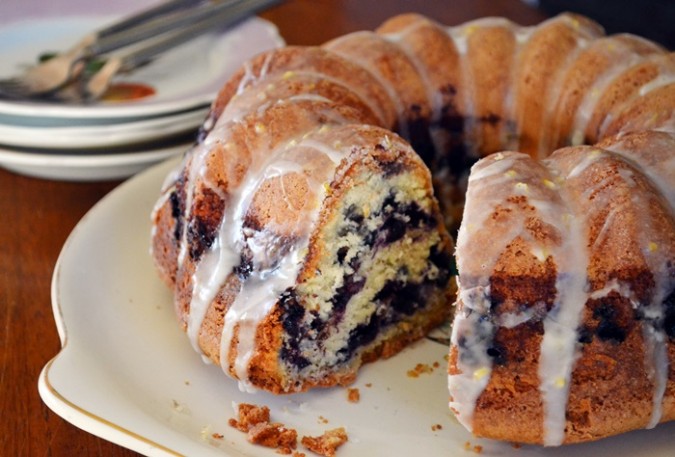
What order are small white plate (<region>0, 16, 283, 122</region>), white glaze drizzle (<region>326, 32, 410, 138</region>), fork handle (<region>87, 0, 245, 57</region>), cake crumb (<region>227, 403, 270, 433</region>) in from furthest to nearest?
fork handle (<region>87, 0, 245, 57</region>) < small white plate (<region>0, 16, 283, 122</region>) < white glaze drizzle (<region>326, 32, 410, 138</region>) < cake crumb (<region>227, 403, 270, 433</region>)

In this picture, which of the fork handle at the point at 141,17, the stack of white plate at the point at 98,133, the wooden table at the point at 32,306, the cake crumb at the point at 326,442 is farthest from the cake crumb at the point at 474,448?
the fork handle at the point at 141,17

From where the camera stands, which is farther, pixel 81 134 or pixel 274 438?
pixel 81 134

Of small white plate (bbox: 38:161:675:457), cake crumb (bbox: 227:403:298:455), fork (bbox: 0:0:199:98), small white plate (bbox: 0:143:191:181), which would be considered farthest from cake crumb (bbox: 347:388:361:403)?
fork (bbox: 0:0:199:98)

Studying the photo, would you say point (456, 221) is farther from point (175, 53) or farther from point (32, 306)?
point (175, 53)

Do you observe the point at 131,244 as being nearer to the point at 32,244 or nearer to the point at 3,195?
the point at 32,244

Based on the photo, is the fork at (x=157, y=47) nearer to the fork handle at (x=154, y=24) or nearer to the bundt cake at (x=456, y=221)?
the fork handle at (x=154, y=24)

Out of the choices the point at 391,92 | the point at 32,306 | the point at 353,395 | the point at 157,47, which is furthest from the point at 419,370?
the point at 157,47

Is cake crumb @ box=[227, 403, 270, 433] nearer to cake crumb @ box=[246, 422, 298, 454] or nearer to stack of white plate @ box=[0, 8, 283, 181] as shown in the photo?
cake crumb @ box=[246, 422, 298, 454]
